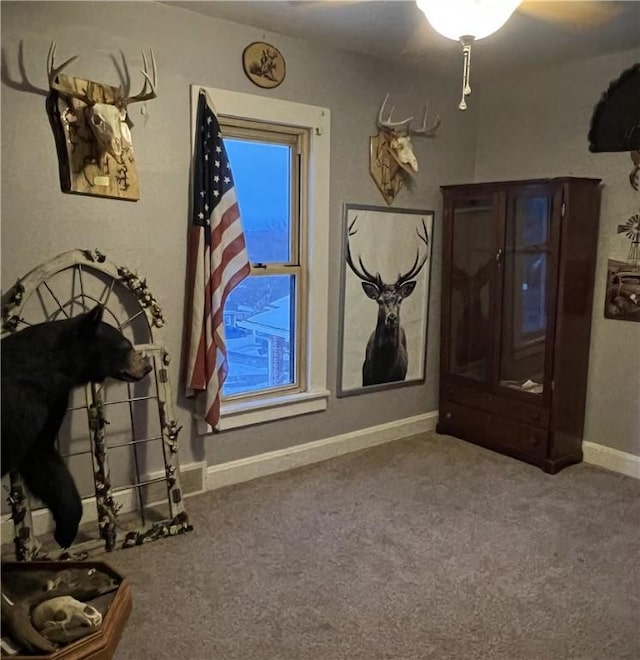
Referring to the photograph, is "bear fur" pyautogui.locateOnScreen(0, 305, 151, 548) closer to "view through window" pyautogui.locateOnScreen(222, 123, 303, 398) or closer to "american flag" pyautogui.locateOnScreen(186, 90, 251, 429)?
"american flag" pyautogui.locateOnScreen(186, 90, 251, 429)

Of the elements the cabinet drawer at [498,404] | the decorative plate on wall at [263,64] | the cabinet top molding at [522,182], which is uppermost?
the decorative plate on wall at [263,64]

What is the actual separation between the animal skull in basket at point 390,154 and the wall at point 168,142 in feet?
0.19

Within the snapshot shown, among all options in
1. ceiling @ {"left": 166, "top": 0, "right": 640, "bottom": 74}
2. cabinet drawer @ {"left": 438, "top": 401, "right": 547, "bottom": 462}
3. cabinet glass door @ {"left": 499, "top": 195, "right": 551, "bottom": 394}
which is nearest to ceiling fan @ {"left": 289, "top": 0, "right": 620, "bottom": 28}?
ceiling @ {"left": 166, "top": 0, "right": 640, "bottom": 74}

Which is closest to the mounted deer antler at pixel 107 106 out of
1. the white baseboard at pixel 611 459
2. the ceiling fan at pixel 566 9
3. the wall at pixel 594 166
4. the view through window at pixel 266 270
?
the view through window at pixel 266 270

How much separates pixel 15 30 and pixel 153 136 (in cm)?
68

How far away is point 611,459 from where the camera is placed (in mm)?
3738

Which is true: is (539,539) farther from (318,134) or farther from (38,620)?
(318,134)

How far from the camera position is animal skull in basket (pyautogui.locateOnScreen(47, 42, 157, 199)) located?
2.64m

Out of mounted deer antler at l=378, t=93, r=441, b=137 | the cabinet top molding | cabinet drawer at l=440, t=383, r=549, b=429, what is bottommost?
cabinet drawer at l=440, t=383, r=549, b=429

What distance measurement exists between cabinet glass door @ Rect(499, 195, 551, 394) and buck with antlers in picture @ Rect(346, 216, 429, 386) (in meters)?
0.57

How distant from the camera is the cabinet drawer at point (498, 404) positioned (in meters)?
3.71

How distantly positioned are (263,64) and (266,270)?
3.49 ft

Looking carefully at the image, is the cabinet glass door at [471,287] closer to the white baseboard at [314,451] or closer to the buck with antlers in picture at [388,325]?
the buck with antlers in picture at [388,325]

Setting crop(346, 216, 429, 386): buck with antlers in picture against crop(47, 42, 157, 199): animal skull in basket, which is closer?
crop(47, 42, 157, 199): animal skull in basket
